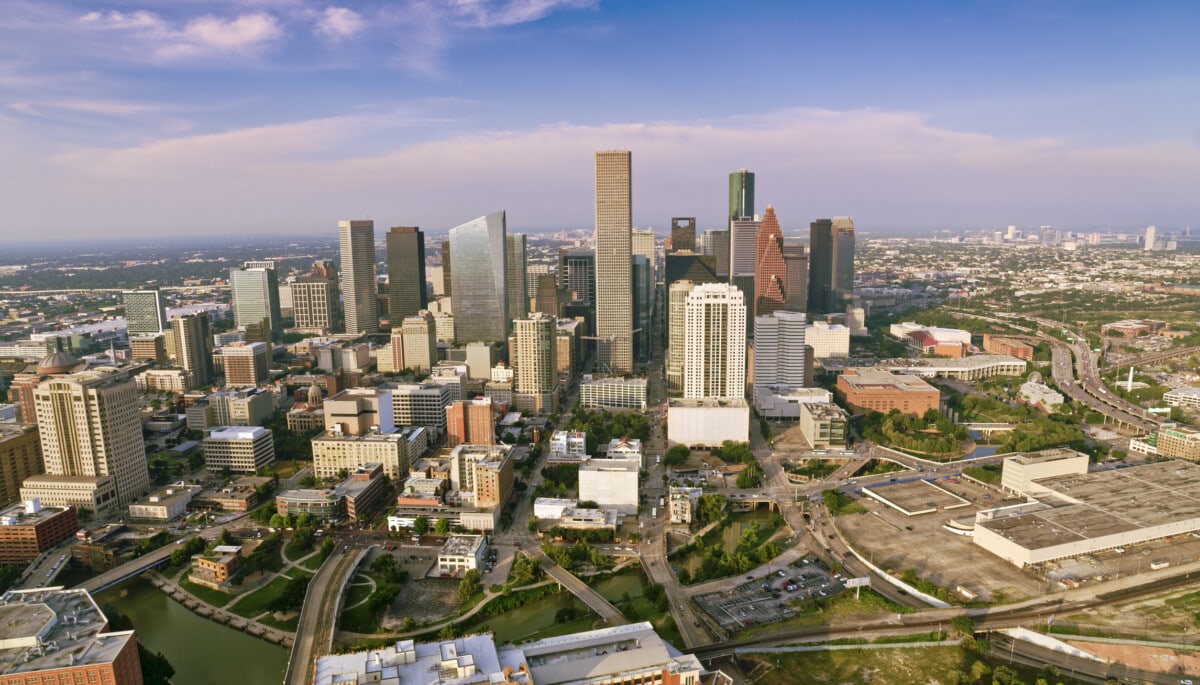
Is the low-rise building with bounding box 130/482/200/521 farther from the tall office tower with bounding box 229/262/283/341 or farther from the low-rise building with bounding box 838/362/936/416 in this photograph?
the tall office tower with bounding box 229/262/283/341

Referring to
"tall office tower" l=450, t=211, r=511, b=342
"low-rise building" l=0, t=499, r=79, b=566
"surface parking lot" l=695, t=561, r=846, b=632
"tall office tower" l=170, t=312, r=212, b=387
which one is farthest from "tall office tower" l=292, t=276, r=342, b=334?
"surface parking lot" l=695, t=561, r=846, b=632

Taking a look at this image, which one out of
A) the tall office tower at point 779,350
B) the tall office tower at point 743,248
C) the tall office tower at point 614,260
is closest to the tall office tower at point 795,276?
the tall office tower at point 743,248

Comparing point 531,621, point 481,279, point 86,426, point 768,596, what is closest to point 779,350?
point 768,596

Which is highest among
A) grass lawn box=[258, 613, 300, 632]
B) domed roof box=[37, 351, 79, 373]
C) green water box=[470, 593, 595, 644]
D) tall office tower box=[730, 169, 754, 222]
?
tall office tower box=[730, 169, 754, 222]

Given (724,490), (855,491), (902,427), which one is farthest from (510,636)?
(902,427)

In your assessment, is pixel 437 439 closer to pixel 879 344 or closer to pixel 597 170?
pixel 597 170
